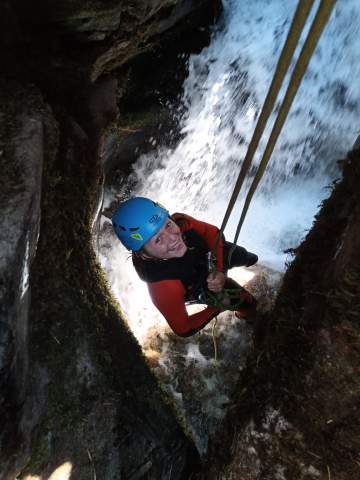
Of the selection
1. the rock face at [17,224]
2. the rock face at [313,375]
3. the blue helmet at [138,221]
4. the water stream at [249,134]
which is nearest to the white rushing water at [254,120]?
the water stream at [249,134]

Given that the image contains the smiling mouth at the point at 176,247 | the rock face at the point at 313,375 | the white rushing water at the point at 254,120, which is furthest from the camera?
the white rushing water at the point at 254,120

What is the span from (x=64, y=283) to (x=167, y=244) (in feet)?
3.16

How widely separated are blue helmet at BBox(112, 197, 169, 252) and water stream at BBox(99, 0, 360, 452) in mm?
2545

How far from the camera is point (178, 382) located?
205 inches

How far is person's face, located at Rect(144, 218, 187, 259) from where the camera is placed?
3650 millimetres

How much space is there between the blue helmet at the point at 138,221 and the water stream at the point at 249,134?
254 centimetres

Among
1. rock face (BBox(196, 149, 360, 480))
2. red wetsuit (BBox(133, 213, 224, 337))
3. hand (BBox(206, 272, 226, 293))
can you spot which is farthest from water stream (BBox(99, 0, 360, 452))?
rock face (BBox(196, 149, 360, 480))

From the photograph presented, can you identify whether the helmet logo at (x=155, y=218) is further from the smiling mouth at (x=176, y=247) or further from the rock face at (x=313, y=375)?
the rock face at (x=313, y=375)

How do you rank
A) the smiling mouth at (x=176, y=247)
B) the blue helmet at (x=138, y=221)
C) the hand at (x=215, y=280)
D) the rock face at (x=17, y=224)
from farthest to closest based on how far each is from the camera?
the smiling mouth at (x=176, y=247) < the blue helmet at (x=138, y=221) < the hand at (x=215, y=280) < the rock face at (x=17, y=224)

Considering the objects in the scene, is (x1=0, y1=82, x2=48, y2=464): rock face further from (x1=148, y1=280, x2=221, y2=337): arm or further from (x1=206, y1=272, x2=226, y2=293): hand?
(x1=206, y1=272, x2=226, y2=293): hand

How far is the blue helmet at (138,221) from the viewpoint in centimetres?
359

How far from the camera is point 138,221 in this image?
11.8 feet

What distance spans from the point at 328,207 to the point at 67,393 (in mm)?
2349

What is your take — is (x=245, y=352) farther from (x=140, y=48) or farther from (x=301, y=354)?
(x=140, y=48)
